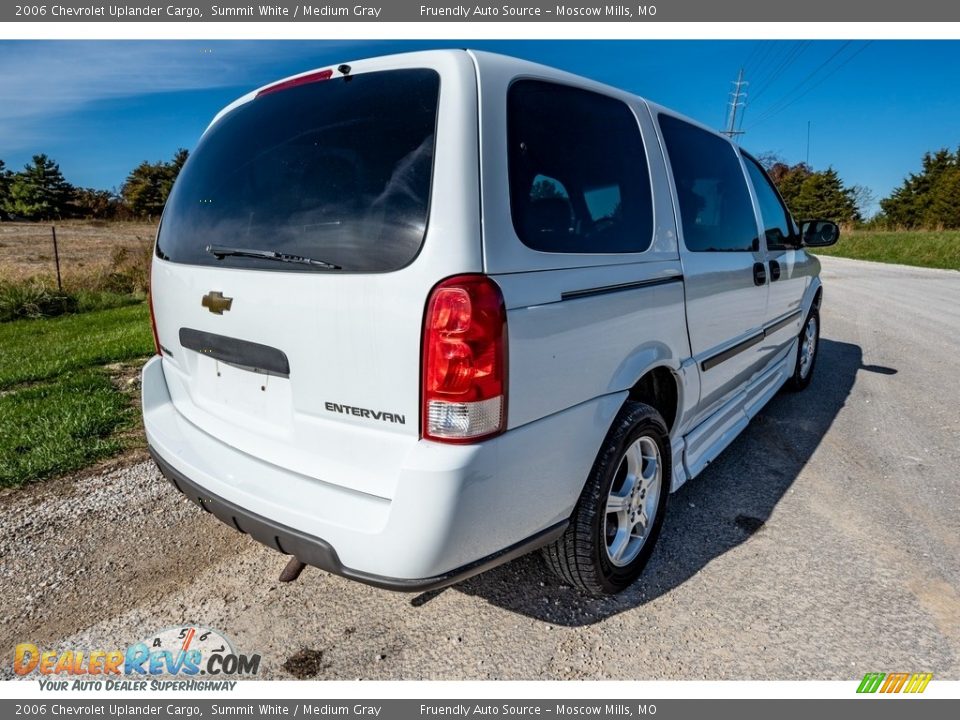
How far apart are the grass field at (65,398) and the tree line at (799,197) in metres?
30.1

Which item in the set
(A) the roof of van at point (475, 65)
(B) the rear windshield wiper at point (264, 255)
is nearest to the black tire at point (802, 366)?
(A) the roof of van at point (475, 65)

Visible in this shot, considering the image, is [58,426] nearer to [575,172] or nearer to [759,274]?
[575,172]

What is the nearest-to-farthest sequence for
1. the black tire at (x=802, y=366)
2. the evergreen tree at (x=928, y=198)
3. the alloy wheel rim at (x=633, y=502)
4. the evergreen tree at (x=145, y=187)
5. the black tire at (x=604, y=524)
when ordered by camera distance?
the black tire at (x=604, y=524) < the alloy wheel rim at (x=633, y=502) < the black tire at (x=802, y=366) < the evergreen tree at (x=145, y=187) < the evergreen tree at (x=928, y=198)

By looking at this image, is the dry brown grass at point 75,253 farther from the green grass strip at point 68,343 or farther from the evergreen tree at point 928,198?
the evergreen tree at point 928,198

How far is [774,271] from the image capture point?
3.70 metres

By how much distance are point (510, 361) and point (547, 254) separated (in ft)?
1.28

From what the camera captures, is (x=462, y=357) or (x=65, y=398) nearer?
(x=462, y=357)

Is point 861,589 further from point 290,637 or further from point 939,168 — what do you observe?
point 939,168

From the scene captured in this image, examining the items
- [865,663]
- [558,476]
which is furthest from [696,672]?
[558,476]

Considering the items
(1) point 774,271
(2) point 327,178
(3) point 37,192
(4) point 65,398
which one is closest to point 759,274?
(1) point 774,271

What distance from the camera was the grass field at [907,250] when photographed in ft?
71.8

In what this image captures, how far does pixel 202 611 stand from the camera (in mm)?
2146

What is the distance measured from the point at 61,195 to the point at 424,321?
58726 mm

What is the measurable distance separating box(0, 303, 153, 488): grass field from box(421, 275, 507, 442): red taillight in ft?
9.39
